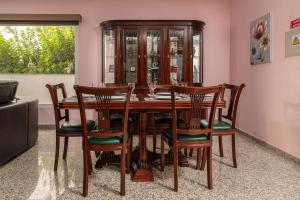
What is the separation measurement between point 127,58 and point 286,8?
2461 mm

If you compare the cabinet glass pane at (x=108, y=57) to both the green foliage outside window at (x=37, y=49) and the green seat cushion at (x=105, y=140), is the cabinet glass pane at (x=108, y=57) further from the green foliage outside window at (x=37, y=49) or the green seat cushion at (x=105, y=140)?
the green seat cushion at (x=105, y=140)

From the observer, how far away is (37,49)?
559 centimetres

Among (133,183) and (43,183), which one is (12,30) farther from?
(133,183)

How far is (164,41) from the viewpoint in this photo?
15.4 ft

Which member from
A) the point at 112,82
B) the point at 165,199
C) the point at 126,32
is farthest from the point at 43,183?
the point at 126,32

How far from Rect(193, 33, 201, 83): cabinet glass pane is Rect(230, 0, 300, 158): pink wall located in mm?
651

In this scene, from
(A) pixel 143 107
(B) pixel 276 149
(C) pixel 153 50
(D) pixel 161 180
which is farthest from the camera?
(C) pixel 153 50

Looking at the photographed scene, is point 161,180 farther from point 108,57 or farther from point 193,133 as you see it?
point 108,57

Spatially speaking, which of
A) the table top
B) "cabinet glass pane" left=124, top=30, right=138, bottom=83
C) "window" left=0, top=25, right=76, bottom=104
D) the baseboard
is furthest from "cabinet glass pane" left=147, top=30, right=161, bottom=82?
the table top

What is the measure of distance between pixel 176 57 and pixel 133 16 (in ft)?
3.64

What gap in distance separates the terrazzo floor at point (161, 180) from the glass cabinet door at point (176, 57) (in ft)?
5.58

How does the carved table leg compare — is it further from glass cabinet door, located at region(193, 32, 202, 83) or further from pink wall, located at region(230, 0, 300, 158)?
glass cabinet door, located at region(193, 32, 202, 83)

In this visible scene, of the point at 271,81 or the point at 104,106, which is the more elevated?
the point at 271,81

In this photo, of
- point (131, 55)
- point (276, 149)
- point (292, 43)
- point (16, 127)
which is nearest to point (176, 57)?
point (131, 55)
